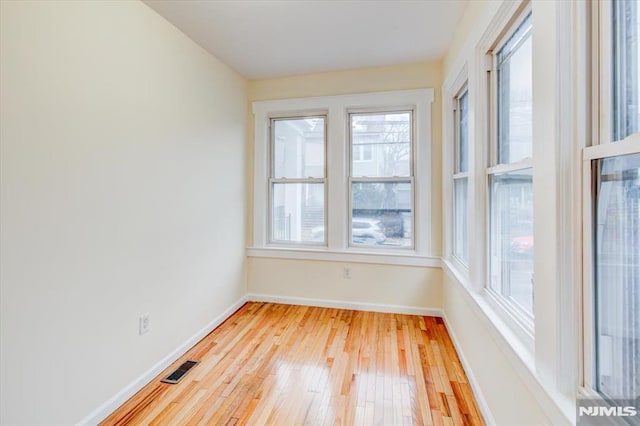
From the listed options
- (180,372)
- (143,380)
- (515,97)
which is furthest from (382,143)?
(143,380)

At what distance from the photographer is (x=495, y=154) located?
189 centimetres

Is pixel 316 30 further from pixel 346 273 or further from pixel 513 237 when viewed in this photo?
pixel 346 273

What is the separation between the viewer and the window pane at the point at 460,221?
8.39 feet

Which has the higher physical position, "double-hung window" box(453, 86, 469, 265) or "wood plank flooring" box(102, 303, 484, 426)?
"double-hung window" box(453, 86, 469, 265)

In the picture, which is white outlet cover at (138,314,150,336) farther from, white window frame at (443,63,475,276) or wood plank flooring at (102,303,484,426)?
white window frame at (443,63,475,276)

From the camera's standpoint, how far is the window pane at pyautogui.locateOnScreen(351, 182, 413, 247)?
3350 mm

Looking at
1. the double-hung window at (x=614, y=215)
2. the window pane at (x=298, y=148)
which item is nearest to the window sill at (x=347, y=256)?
the window pane at (x=298, y=148)

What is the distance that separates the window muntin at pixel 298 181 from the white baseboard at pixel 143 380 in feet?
4.03

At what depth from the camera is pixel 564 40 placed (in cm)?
102

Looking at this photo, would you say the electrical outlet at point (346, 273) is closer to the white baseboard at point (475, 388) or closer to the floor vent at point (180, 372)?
the white baseboard at point (475, 388)

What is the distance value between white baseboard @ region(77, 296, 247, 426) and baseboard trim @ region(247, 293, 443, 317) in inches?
25.4

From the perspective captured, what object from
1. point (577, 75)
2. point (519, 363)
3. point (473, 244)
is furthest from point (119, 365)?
point (577, 75)

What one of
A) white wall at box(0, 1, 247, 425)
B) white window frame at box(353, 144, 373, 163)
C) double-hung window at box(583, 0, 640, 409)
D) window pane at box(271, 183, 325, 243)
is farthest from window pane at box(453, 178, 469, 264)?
white wall at box(0, 1, 247, 425)

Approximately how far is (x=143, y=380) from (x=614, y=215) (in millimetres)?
2602
